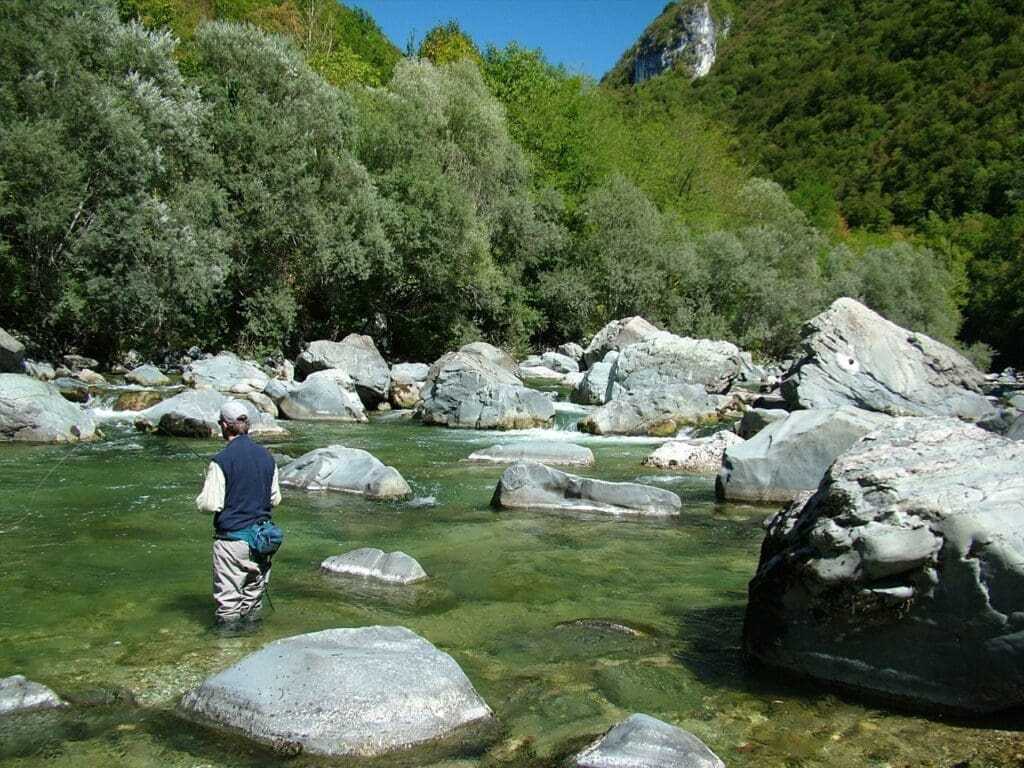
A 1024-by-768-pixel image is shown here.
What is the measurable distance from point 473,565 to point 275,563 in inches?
73.8

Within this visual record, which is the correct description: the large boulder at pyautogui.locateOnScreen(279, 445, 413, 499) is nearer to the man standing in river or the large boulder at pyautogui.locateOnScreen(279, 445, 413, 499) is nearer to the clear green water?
the clear green water

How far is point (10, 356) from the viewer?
18.3 meters

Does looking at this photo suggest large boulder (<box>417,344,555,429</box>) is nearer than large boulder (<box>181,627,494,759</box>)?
No

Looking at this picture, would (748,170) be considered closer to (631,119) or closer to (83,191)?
(631,119)

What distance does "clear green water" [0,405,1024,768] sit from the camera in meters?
4.29

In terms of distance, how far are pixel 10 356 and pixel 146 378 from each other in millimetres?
3991

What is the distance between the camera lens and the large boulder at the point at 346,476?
11.1 m

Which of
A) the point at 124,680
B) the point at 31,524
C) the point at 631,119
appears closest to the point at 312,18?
the point at 631,119

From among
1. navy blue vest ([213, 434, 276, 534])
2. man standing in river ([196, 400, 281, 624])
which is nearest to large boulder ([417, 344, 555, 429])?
man standing in river ([196, 400, 281, 624])

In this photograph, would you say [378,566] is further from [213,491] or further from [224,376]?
[224,376]

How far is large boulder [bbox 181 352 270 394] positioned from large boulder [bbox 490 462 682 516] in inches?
487

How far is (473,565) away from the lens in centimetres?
793

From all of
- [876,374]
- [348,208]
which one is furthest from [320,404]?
[876,374]

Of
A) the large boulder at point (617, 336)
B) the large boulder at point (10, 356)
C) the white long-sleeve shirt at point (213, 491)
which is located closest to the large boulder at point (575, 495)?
the white long-sleeve shirt at point (213, 491)
